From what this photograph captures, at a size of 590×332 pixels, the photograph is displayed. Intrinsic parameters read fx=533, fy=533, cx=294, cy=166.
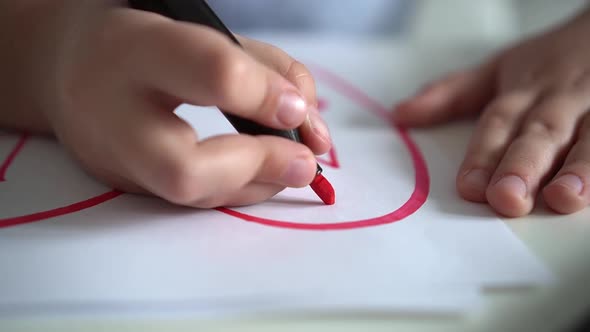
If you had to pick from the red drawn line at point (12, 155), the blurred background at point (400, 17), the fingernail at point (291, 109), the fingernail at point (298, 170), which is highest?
the fingernail at point (291, 109)

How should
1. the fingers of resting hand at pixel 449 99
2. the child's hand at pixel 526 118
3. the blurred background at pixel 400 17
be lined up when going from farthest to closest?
the blurred background at pixel 400 17 < the fingers of resting hand at pixel 449 99 < the child's hand at pixel 526 118

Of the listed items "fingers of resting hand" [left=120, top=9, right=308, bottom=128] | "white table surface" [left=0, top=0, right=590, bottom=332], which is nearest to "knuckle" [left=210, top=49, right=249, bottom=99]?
"fingers of resting hand" [left=120, top=9, right=308, bottom=128]

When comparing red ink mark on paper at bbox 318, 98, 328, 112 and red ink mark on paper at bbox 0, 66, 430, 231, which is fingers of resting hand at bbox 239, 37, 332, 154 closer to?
red ink mark on paper at bbox 0, 66, 430, 231

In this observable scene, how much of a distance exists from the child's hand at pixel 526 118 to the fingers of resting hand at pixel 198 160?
5.6 inches

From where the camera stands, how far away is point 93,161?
34cm

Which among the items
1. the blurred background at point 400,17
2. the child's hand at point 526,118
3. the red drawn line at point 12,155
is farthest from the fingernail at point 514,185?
the blurred background at point 400,17

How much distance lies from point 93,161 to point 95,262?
3.6 inches

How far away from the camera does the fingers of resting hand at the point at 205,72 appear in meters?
0.26

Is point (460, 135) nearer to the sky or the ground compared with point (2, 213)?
nearer to the ground

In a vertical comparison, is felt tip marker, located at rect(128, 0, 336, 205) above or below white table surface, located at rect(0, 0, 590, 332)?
above

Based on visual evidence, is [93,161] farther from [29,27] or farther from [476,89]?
[476,89]

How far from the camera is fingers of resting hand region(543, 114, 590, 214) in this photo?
1.09 ft

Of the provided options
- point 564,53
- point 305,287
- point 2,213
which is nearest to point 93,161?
point 2,213

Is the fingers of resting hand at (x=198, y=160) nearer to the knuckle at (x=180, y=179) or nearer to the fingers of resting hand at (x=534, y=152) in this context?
the knuckle at (x=180, y=179)
